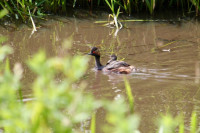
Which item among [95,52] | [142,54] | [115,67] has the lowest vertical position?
[142,54]

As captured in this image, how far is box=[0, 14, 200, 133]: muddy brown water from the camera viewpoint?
20.5 feet

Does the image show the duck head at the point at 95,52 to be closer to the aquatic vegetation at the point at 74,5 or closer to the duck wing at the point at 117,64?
the duck wing at the point at 117,64

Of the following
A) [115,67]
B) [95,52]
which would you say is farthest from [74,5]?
[115,67]

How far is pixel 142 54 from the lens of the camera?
9492mm

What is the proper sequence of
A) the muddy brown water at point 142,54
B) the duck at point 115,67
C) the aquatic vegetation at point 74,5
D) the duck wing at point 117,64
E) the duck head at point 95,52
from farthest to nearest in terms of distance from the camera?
the aquatic vegetation at point 74,5, the duck head at point 95,52, the duck wing at point 117,64, the duck at point 115,67, the muddy brown water at point 142,54

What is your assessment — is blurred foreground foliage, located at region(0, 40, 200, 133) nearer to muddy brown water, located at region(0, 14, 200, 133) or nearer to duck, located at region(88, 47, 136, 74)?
muddy brown water, located at region(0, 14, 200, 133)

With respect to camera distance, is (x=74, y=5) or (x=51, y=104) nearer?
(x=51, y=104)

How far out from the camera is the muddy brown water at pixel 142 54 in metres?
6.23

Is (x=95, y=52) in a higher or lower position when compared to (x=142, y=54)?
higher

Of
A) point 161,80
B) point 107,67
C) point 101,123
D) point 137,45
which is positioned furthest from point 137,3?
point 101,123

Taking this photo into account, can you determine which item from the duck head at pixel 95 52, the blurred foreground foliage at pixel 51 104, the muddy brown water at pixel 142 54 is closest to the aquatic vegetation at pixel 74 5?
the muddy brown water at pixel 142 54

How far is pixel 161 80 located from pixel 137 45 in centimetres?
284

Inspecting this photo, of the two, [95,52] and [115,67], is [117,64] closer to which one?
[115,67]

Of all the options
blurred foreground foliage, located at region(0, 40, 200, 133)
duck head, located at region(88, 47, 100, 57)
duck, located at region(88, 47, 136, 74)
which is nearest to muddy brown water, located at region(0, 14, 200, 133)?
duck, located at region(88, 47, 136, 74)
